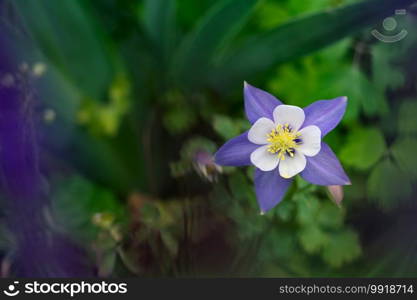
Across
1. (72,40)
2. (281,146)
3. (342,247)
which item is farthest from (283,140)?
(72,40)

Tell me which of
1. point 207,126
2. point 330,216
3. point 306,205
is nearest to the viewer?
point 306,205

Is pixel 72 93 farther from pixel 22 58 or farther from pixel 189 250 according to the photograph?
pixel 189 250

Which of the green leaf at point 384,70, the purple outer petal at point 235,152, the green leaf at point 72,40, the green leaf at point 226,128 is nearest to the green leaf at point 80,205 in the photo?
the green leaf at point 72,40

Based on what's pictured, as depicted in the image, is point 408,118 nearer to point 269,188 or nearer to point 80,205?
point 269,188

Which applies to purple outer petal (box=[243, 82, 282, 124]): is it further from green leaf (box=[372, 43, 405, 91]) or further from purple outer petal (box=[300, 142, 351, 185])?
green leaf (box=[372, 43, 405, 91])

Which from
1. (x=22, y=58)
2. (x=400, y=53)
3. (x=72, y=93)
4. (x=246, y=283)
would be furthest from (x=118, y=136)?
(x=400, y=53)

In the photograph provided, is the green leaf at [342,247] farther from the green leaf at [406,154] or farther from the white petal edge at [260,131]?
the white petal edge at [260,131]
